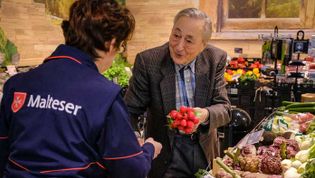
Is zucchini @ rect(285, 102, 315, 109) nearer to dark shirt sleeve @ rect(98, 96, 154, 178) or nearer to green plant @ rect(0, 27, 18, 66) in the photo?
dark shirt sleeve @ rect(98, 96, 154, 178)

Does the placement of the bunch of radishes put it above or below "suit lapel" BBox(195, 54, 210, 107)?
below

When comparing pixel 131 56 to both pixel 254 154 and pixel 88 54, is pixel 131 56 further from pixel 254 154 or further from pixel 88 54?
pixel 88 54

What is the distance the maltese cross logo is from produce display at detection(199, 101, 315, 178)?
3.56 ft

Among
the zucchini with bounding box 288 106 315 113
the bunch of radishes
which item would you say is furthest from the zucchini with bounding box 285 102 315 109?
the bunch of radishes

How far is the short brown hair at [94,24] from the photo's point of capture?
1.46m

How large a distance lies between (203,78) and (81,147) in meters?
1.28

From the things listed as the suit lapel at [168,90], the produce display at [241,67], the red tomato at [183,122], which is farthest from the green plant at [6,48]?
the produce display at [241,67]

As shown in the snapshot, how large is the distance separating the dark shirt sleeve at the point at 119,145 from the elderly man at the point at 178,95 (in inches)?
37.8

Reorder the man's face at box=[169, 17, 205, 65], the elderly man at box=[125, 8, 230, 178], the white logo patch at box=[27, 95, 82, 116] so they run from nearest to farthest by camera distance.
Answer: the white logo patch at box=[27, 95, 82, 116], the man's face at box=[169, 17, 205, 65], the elderly man at box=[125, 8, 230, 178]

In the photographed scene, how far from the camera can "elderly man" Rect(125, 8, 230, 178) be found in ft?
7.95

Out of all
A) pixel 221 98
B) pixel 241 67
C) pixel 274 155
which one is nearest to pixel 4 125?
pixel 221 98

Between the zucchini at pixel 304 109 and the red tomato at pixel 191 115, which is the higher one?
the red tomato at pixel 191 115

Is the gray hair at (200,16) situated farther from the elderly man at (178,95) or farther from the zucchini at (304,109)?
the zucchini at (304,109)

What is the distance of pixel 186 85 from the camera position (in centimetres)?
248
